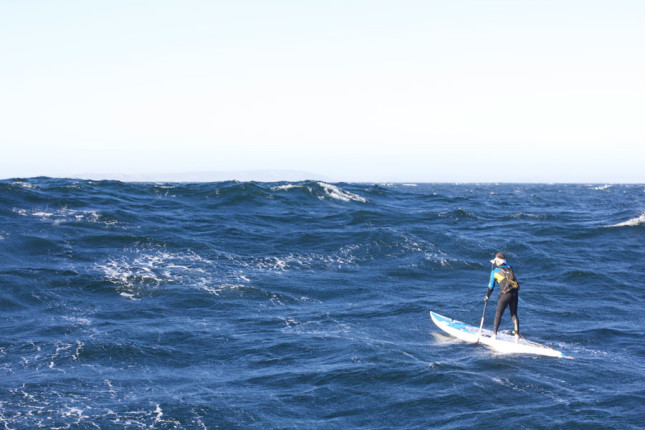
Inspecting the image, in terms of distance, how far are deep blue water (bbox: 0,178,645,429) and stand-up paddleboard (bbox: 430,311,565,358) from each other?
33cm

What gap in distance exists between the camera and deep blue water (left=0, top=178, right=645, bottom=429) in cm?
1038

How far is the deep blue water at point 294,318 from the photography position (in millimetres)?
10383

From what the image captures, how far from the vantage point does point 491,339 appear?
14078 millimetres

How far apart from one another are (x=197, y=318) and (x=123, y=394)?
539cm

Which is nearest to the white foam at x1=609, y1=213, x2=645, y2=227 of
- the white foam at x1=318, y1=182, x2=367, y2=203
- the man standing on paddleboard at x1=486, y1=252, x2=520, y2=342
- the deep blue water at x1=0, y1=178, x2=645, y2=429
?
the deep blue water at x1=0, y1=178, x2=645, y2=429

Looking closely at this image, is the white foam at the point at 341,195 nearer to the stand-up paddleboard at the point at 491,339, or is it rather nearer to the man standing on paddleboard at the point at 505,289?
the stand-up paddleboard at the point at 491,339

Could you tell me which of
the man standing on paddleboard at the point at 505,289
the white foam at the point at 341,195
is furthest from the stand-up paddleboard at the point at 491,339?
the white foam at the point at 341,195

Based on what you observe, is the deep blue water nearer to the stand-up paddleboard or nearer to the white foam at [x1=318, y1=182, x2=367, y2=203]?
the stand-up paddleboard

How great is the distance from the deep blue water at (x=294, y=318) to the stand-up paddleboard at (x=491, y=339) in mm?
325

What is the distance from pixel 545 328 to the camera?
15.9m

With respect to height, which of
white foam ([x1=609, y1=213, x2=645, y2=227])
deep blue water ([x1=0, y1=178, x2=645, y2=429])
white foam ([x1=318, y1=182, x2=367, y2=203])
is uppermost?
white foam ([x1=318, y1=182, x2=367, y2=203])

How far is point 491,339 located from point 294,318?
5.77m

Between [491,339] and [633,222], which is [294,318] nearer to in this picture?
[491,339]

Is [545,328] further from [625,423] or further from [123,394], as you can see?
[123,394]
